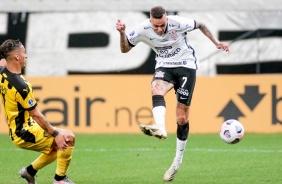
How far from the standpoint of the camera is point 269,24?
70.3 feet

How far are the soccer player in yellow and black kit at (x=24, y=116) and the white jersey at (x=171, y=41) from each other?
7.36ft

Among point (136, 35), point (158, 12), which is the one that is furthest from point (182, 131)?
point (158, 12)

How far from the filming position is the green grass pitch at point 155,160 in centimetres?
1088

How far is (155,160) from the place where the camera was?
524 inches


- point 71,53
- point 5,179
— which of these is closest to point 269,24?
point 71,53

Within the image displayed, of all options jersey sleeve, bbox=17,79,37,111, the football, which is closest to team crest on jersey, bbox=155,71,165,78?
the football

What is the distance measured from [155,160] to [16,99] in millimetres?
4467

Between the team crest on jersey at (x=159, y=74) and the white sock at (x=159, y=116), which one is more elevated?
the team crest on jersey at (x=159, y=74)

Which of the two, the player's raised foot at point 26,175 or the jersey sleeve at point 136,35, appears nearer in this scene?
the player's raised foot at point 26,175

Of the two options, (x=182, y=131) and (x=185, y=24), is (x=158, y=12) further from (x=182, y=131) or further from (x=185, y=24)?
(x=182, y=131)

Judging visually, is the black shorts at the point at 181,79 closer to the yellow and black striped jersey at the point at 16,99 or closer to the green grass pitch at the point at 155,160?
the green grass pitch at the point at 155,160

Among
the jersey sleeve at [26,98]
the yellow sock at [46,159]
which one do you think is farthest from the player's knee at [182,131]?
the jersey sleeve at [26,98]

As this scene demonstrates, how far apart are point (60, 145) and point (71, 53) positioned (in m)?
12.7

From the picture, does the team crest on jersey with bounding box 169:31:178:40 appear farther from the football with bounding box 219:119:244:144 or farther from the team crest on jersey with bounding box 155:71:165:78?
the football with bounding box 219:119:244:144
